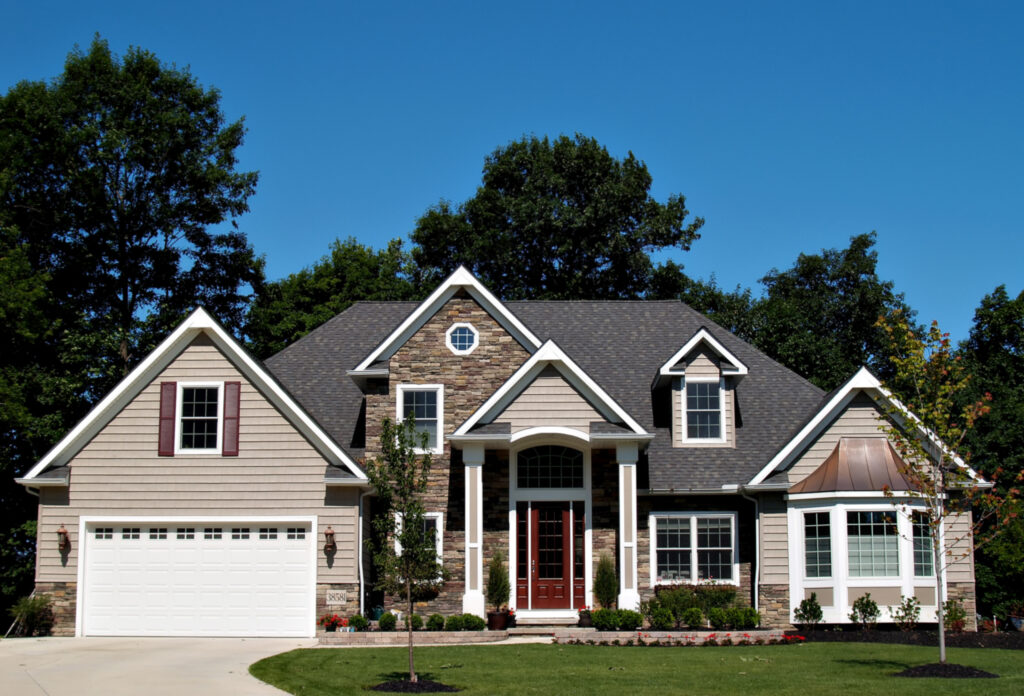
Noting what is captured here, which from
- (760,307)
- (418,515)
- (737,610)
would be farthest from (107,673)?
(760,307)

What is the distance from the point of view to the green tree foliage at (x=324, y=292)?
44438 mm

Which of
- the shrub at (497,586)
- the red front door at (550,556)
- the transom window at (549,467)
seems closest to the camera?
the shrub at (497,586)

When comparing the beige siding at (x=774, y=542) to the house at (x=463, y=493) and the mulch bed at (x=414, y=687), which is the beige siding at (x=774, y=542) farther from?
the mulch bed at (x=414, y=687)

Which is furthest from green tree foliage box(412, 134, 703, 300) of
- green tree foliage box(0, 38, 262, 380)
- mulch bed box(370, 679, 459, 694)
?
mulch bed box(370, 679, 459, 694)

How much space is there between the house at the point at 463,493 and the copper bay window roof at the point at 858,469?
0.16 ft

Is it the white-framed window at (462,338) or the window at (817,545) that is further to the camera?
the white-framed window at (462,338)

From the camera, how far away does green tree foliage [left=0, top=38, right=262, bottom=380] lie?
37.8 meters

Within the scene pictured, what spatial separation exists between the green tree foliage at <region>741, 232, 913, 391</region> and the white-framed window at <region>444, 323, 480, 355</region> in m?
17.7

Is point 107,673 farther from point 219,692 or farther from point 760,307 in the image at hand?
point 760,307

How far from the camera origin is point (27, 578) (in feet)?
105

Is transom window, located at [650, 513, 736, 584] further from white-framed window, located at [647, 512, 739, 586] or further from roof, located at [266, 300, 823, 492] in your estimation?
roof, located at [266, 300, 823, 492]

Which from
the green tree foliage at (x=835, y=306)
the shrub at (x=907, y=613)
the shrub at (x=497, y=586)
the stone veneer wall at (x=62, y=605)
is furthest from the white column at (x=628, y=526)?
the green tree foliage at (x=835, y=306)

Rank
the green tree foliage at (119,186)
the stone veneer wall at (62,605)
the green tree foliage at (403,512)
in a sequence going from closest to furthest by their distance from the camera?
1. the green tree foliage at (403,512)
2. the stone veneer wall at (62,605)
3. the green tree foliage at (119,186)

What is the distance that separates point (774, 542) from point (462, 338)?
8450mm
